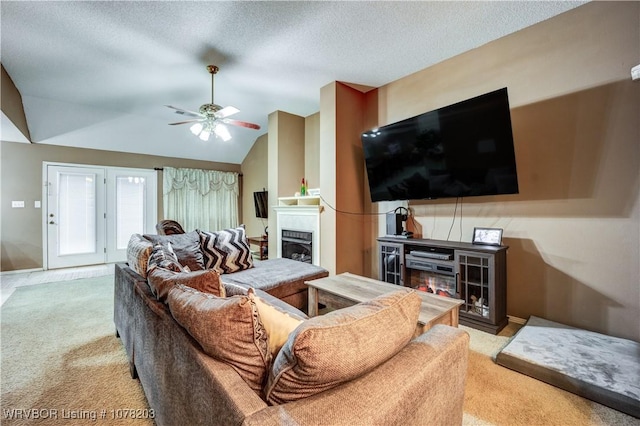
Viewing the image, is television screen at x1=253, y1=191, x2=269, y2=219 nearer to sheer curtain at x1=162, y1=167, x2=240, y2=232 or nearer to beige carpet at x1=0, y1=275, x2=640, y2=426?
sheer curtain at x1=162, y1=167, x2=240, y2=232

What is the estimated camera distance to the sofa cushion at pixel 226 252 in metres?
2.61

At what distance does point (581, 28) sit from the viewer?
7.30ft

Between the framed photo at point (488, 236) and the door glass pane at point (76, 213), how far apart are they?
6.31 meters

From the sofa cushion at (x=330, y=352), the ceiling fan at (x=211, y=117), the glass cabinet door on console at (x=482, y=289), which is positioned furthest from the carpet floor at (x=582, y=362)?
the ceiling fan at (x=211, y=117)

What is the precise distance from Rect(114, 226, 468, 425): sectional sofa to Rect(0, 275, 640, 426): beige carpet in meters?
0.64

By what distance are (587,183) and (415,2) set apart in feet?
6.74

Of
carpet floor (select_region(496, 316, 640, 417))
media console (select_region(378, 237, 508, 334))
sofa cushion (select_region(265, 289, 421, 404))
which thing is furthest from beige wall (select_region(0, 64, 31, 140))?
carpet floor (select_region(496, 316, 640, 417))

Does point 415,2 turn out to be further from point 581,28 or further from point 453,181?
point 453,181

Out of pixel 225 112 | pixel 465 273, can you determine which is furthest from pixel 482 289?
pixel 225 112

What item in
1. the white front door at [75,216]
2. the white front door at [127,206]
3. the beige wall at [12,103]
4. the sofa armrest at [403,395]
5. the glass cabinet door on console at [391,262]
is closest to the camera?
the sofa armrest at [403,395]

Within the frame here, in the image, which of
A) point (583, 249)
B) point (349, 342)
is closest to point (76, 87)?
point (349, 342)

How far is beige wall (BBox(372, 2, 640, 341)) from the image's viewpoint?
205 cm

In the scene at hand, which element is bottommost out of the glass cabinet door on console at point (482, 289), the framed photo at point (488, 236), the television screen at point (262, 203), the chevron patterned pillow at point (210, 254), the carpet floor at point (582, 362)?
the carpet floor at point (582, 362)

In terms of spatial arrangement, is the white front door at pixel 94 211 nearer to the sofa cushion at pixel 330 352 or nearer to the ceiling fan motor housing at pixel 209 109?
the ceiling fan motor housing at pixel 209 109
